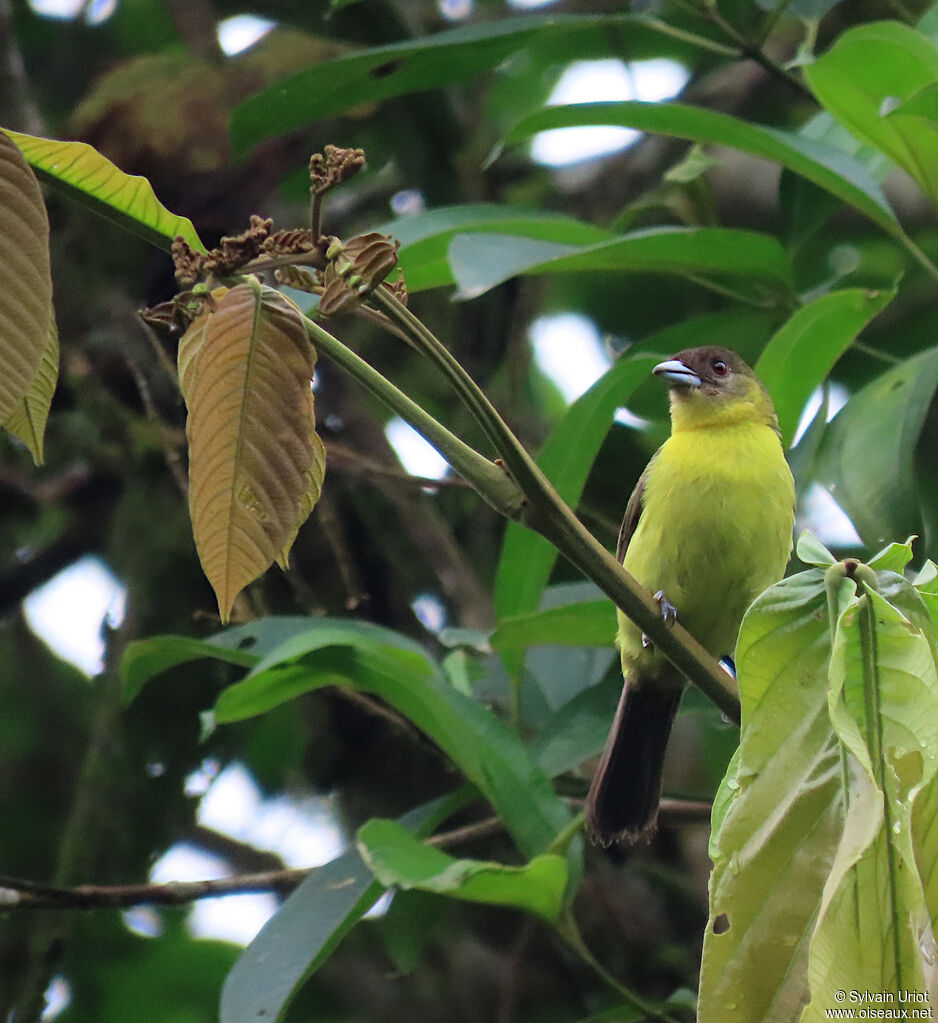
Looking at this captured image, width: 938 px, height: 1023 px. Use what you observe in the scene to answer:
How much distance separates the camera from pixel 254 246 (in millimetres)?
1189

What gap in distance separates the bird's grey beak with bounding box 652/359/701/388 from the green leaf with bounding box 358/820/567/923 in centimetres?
138

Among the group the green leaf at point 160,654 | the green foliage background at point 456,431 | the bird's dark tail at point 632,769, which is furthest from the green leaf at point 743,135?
the green leaf at point 160,654

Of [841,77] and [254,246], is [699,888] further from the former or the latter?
[254,246]

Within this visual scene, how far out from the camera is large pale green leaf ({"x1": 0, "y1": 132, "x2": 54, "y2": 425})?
1.23 m

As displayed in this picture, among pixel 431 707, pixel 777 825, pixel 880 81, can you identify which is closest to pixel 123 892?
pixel 431 707

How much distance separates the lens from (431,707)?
275cm

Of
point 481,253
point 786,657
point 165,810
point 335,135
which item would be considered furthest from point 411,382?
point 786,657

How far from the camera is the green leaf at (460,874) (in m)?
2.40

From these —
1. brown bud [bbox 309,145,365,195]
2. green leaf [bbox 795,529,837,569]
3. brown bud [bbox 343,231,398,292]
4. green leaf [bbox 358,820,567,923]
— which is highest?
brown bud [bbox 309,145,365,195]

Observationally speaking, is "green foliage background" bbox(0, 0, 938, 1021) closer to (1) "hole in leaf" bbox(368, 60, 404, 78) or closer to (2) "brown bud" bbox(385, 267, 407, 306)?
(1) "hole in leaf" bbox(368, 60, 404, 78)

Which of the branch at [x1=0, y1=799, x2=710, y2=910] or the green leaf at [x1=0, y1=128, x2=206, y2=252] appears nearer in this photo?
the green leaf at [x1=0, y1=128, x2=206, y2=252]

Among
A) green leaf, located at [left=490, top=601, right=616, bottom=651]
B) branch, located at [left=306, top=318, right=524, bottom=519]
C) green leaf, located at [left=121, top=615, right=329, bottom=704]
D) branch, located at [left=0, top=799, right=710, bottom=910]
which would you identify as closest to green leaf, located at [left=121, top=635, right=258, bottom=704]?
green leaf, located at [left=121, top=615, right=329, bottom=704]

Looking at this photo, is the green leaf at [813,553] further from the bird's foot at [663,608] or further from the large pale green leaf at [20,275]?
the bird's foot at [663,608]

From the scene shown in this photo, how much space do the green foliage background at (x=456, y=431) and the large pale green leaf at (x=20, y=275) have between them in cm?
127
